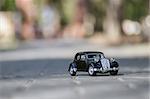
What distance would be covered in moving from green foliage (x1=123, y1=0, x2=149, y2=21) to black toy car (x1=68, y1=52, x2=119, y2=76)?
64.1m

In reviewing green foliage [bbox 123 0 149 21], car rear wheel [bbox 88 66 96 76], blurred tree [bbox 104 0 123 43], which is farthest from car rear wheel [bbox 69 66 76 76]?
green foliage [bbox 123 0 149 21]

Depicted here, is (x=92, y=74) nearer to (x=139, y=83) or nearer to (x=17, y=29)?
(x=139, y=83)

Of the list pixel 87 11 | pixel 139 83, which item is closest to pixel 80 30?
pixel 87 11

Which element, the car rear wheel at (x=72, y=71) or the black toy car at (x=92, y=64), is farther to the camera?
the car rear wheel at (x=72, y=71)

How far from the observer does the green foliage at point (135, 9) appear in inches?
3275

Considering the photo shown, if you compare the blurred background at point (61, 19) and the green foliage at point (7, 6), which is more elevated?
the green foliage at point (7, 6)

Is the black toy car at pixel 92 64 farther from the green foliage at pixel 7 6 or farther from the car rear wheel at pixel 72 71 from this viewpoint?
the green foliage at pixel 7 6

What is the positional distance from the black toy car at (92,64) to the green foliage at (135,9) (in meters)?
64.1

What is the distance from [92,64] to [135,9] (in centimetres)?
7202

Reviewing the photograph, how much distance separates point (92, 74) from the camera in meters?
17.0

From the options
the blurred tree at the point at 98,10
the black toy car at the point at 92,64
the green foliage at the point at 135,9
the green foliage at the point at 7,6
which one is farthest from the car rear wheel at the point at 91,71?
the green foliage at the point at 7,6

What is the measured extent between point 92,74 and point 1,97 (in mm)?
2885

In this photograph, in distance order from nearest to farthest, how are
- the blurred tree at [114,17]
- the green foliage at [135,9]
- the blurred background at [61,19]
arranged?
the blurred tree at [114,17] → the green foliage at [135,9] → the blurred background at [61,19]

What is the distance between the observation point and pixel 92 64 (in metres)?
16.6
